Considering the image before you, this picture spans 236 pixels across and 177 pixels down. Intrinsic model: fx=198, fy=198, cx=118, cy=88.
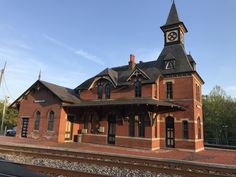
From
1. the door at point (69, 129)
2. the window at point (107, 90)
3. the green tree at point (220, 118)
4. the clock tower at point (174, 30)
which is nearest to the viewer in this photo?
the door at point (69, 129)

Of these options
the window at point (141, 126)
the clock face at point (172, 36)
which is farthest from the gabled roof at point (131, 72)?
the window at point (141, 126)

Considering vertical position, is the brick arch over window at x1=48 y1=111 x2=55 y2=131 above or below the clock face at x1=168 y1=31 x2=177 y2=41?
below

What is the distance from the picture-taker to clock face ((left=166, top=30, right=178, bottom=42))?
24156 millimetres

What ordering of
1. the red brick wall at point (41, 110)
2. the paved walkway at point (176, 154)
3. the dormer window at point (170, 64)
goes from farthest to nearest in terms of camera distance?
the red brick wall at point (41, 110) < the dormer window at point (170, 64) < the paved walkway at point (176, 154)

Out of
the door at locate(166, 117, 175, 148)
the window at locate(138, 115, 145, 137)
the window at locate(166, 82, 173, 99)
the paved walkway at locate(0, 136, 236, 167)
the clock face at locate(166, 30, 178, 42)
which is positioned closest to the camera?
the paved walkway at locate(0, 136, 236, 167)

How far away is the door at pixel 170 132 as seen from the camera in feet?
64.1

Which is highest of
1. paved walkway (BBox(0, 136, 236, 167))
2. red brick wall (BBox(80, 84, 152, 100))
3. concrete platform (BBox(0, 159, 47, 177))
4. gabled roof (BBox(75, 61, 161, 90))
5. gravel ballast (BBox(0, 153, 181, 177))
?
gabled roof (BBox(75, 61, 161, 90))

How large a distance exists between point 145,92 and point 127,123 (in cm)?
365

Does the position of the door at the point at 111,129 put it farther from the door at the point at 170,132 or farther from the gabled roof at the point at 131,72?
the door at the point at 170,132

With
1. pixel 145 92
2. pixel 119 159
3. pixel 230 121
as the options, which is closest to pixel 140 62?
pixel 145 92

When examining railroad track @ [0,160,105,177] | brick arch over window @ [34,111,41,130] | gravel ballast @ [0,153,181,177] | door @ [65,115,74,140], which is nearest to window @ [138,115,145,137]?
door @ [65,115,74,140]

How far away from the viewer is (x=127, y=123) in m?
19.7

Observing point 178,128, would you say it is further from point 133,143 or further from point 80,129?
point 80,129

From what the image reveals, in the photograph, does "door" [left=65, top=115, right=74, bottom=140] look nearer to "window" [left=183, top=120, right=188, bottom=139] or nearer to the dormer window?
"window" [left=183, top=120, right=188, bottom=139]
